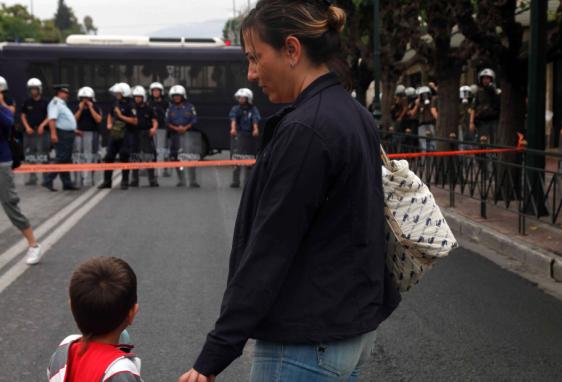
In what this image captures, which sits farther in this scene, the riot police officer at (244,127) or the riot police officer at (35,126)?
the riot police officer at (244,127)

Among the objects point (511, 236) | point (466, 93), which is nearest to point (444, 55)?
point (466, 93)

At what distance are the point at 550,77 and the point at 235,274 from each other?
96.9 ft

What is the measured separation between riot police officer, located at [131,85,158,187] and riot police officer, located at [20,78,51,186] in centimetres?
177

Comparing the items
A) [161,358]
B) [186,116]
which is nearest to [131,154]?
[186,116]

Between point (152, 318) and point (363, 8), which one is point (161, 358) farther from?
point (363, 8)

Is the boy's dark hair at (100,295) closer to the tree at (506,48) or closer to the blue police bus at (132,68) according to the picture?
the tree at (506,48)

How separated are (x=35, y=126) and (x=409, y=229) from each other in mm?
16355

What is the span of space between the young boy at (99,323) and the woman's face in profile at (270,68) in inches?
28.9

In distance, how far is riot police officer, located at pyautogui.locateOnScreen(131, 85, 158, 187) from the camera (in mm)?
17906

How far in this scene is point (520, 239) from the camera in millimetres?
9758

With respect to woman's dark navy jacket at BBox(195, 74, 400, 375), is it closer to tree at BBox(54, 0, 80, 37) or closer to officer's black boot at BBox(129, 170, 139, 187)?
officer's black boot at BBox(129, 170, 139, 187)

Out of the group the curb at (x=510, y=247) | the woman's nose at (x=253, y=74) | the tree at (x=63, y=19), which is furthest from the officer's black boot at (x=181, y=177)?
the tree at (x=63, y=19)

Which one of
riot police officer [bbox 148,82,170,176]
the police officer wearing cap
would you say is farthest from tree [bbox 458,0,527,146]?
the police officer wearing cap

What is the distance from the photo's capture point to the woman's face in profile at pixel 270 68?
7.71ft
